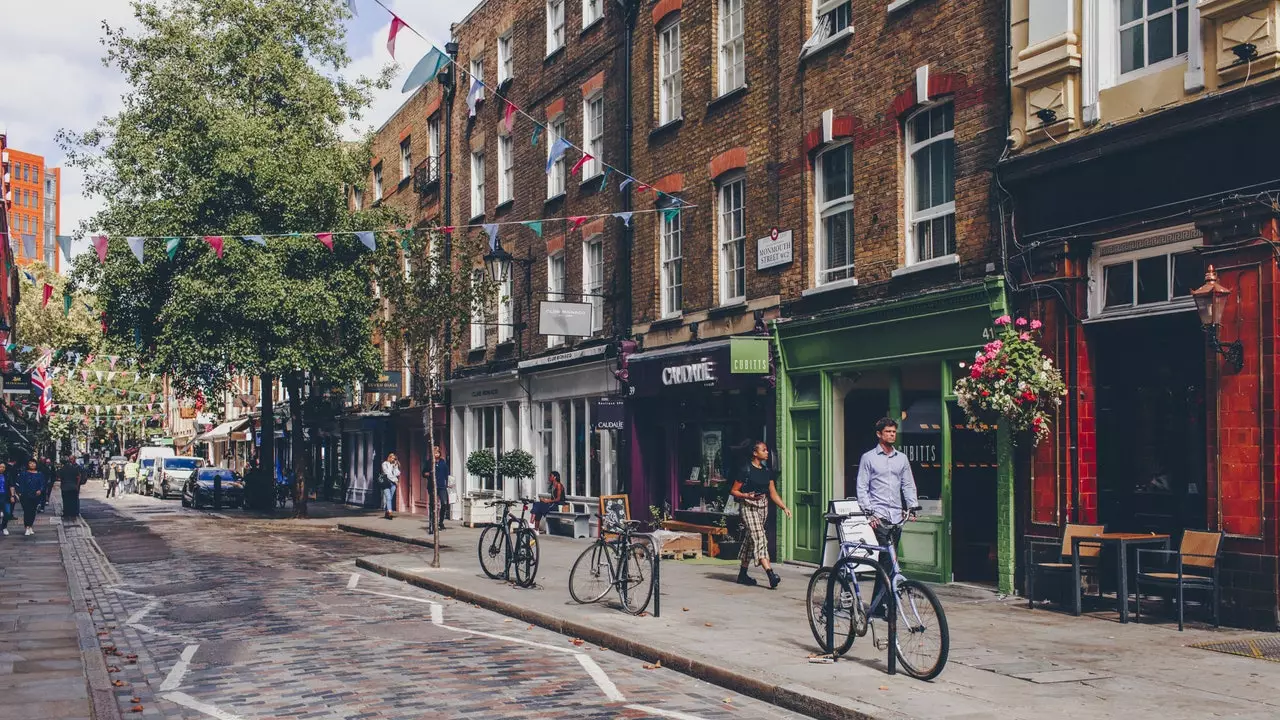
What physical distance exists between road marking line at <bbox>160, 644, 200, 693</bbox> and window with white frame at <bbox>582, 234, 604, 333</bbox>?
44.3ft

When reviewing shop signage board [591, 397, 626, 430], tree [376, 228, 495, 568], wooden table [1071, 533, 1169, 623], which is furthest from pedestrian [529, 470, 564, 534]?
wooden table [1071, 533, 1169, 623]

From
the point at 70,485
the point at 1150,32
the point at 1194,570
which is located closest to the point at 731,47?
the point at 1150,32

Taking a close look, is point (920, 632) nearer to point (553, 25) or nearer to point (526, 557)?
point (526, 557)

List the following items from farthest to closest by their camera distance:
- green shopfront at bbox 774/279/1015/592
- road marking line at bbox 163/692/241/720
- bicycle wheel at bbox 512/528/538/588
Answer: bicycle wheel at bbox 512/528/538/588 < green shopfront at bbox 774/279/1015/592 < road marking line at bbox 163/692/241/720

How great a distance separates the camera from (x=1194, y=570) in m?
10.8

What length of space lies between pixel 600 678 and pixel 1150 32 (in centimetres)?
830

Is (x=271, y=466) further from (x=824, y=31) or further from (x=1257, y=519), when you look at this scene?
(x=1257, y=519)

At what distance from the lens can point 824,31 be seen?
16.9m

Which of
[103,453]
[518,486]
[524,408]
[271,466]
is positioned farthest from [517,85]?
[103,453]

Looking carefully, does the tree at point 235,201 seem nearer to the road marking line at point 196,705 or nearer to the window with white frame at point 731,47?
the window with white frame at point 731,47

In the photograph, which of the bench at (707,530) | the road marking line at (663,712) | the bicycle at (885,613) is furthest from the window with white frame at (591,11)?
the road marking line at (663,712)

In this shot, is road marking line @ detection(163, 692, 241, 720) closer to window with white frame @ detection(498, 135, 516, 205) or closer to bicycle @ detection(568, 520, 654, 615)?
bicycle @ detection(568, 520, 654, 615)

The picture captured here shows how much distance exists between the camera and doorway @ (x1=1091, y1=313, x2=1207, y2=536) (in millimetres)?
11781

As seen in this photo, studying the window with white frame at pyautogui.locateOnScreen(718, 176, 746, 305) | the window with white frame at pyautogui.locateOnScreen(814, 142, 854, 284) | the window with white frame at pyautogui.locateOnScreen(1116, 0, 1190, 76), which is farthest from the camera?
the window with white frame at pyautogui.locateOnScreen(718, 176, 746, 305)
